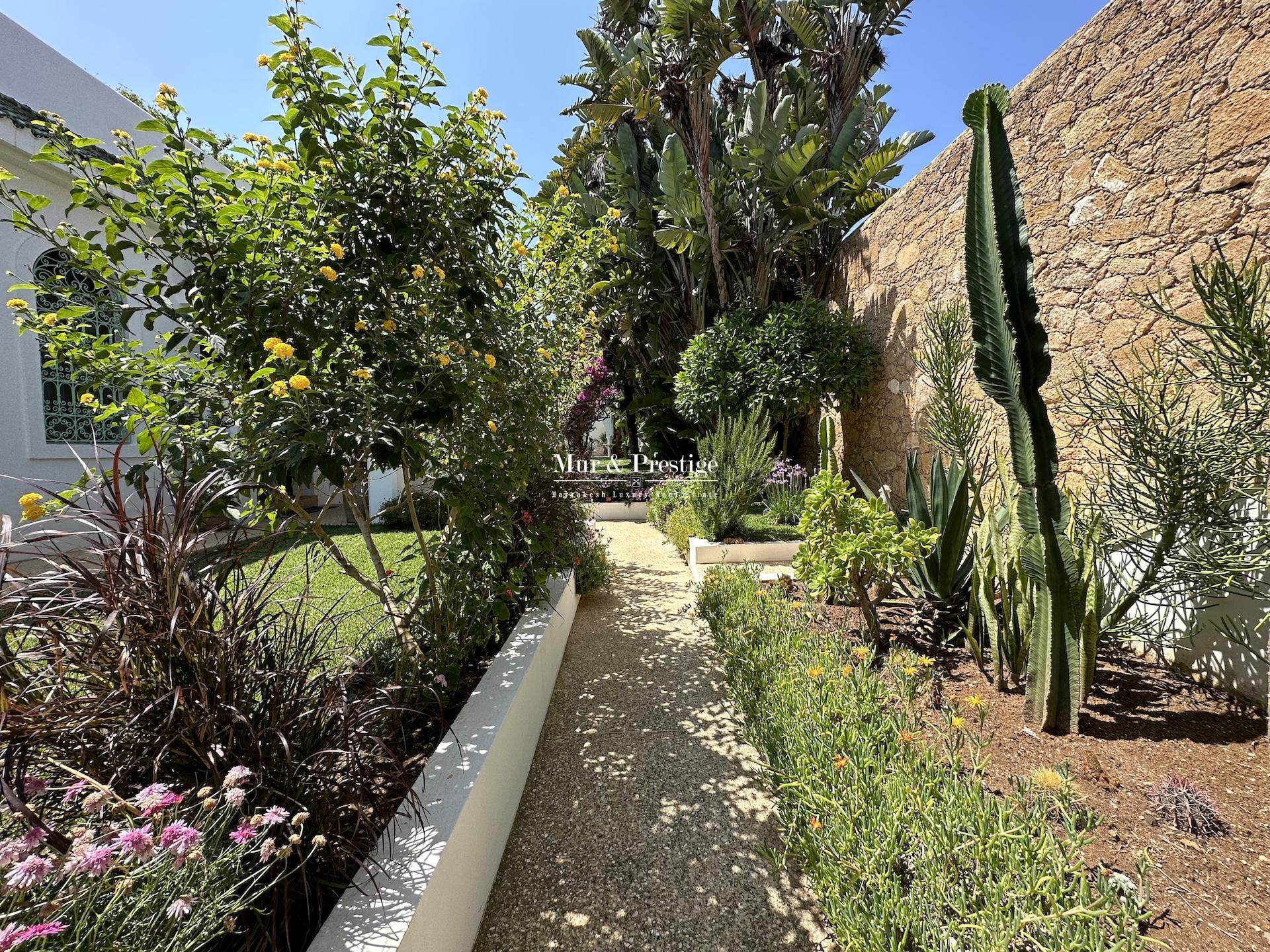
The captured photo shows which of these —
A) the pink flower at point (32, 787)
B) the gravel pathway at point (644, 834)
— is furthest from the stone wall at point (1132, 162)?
the pink flower at point (32, 787)

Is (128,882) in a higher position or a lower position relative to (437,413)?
lower

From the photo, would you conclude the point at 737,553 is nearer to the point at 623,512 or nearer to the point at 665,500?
the point at 665,500

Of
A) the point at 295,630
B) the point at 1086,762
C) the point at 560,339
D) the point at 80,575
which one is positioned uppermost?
the point at 560,339

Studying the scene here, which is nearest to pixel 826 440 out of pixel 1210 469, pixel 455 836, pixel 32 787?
pixel 1210 469

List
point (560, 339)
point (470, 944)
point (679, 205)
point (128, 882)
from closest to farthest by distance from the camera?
point (128, 882) < point (470, 944) < point (560, 339) < point (679, 205)

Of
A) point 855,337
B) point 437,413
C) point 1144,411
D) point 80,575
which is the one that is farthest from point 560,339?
point 855,337

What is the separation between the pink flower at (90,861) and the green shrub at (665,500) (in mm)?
6855

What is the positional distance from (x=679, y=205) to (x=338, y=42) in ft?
21.0

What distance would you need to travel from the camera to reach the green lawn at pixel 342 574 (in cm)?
194

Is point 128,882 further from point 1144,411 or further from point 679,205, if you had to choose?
point 679,205

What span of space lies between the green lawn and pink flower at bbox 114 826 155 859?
0.74 meters

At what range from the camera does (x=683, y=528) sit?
6754mm

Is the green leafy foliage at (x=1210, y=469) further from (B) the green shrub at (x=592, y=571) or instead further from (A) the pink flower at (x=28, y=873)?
(B) the green shrub at (x=592, y=571)

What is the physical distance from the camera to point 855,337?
636 cm
